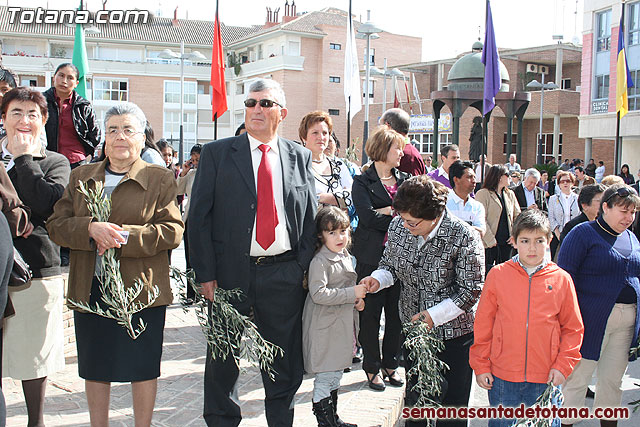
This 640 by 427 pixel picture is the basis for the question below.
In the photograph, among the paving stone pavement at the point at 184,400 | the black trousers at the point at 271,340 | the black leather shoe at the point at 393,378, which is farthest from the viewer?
the black leather shoe at the point at 393,378

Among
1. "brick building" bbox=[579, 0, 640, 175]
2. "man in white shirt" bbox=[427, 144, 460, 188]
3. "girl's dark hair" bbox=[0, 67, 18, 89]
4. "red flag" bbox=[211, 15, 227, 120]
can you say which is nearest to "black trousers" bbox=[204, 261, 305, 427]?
"girl's dark hair" bbox=[0, 67, 18, 89]

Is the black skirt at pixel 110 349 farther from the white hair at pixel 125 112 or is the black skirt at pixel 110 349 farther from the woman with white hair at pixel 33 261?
the white hair at pixel 125 112

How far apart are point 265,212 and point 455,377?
159 cm

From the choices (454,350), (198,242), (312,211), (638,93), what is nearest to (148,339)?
(198,242)

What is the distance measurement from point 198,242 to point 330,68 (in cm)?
5608

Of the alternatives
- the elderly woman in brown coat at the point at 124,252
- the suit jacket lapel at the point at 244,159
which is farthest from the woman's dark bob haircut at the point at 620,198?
the elderly woman in brown coat at the point at 124,252

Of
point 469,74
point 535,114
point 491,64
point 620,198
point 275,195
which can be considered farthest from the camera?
point 535,114

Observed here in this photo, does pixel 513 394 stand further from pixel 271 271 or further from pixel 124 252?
pixel 124 252

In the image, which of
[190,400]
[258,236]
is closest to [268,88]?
[258,236]

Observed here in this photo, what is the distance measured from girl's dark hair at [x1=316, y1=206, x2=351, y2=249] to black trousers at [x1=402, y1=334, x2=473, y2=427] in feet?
3.07

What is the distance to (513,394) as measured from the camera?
12.8ft

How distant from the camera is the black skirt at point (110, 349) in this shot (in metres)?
3.86

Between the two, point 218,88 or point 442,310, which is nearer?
point 442,310

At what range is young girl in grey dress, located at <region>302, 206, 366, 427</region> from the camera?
430cm
